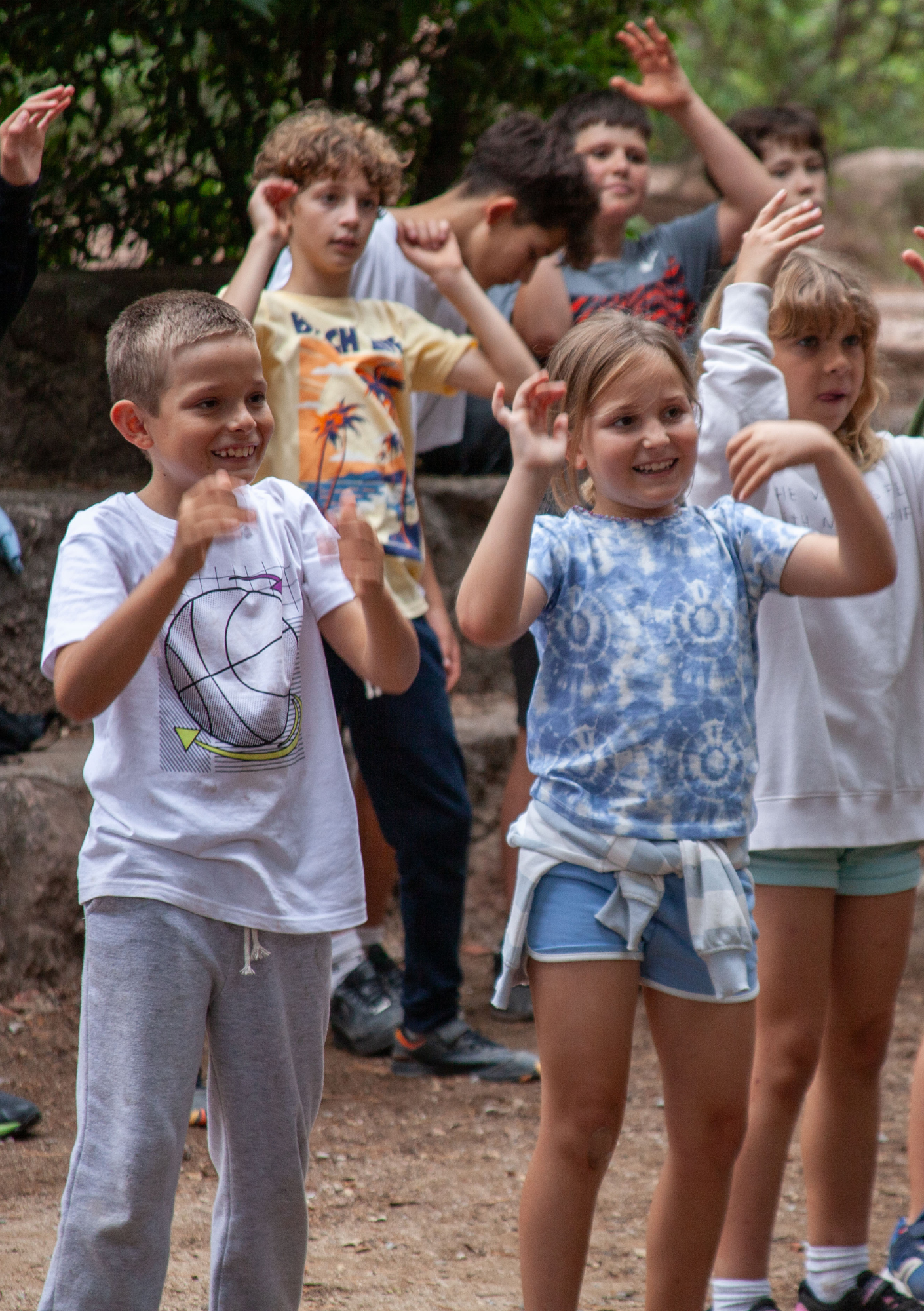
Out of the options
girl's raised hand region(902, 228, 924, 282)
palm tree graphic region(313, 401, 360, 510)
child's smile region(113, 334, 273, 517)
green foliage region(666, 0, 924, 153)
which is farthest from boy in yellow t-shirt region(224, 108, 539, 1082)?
green foliage region(666, 0, 924, 153)

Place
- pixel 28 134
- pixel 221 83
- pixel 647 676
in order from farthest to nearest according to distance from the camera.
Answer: pixel 221 83 < pixel 28 134 < pixel 647 676

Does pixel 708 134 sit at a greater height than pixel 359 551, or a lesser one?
greater

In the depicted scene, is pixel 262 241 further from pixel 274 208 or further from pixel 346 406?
pixel 346 406

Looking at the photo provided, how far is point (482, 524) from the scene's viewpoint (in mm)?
4855

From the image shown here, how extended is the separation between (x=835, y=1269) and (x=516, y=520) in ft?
4.50

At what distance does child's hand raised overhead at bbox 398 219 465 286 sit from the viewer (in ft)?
10.5

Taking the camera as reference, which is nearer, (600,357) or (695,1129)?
(695,1129)

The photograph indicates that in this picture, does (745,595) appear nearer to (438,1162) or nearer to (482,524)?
(438,1162)

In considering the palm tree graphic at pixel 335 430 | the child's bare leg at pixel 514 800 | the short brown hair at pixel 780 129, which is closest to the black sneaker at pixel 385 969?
the child's bare leg at pixel 514 800

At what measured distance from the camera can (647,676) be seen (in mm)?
1909

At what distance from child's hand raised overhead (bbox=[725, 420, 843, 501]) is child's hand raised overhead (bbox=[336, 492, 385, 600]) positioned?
0.50 meters

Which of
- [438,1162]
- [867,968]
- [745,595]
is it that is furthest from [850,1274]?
[745,595]

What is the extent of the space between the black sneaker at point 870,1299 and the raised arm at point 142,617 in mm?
1533

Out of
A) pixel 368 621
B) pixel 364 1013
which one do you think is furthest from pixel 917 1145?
pixel 364 1013
